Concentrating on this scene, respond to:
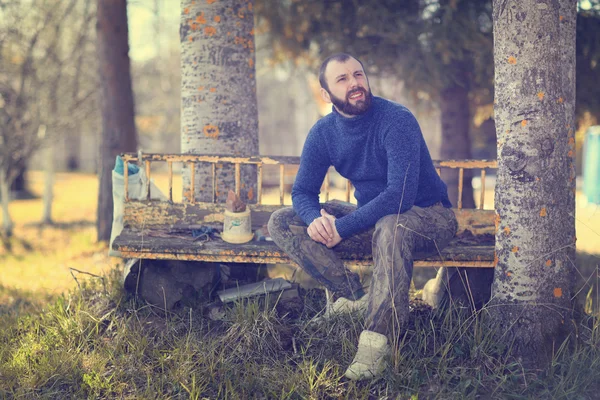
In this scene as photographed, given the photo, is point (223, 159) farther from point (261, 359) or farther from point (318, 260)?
point (261, 359)

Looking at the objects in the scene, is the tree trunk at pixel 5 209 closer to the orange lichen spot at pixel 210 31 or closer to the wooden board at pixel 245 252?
the orange lichen spot at pixel 210 31

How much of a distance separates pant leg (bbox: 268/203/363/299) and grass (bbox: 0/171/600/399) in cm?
23

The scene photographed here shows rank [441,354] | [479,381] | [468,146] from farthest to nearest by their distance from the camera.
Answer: [468,146], [441,354], [479,381]

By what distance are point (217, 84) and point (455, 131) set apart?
404 centimetres

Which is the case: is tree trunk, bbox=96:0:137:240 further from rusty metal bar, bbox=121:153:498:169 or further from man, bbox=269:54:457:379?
man, bbox=269:54:457:379

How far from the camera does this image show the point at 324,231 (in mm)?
3592

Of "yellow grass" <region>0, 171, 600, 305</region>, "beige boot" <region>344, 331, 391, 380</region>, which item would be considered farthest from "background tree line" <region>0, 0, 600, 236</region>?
"beige boot" <region>344, 331, 391, 380</region>

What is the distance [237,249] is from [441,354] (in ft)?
4.92

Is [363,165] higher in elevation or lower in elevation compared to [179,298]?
higher

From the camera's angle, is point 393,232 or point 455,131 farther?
point 455,131

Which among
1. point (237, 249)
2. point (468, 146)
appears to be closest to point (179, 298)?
point (237, 249)

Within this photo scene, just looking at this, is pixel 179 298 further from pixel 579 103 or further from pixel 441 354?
pixel 579 103

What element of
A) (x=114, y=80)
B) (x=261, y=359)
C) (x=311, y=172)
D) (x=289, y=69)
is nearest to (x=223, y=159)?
(x=311, y=172)

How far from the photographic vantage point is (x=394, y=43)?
7.39m
